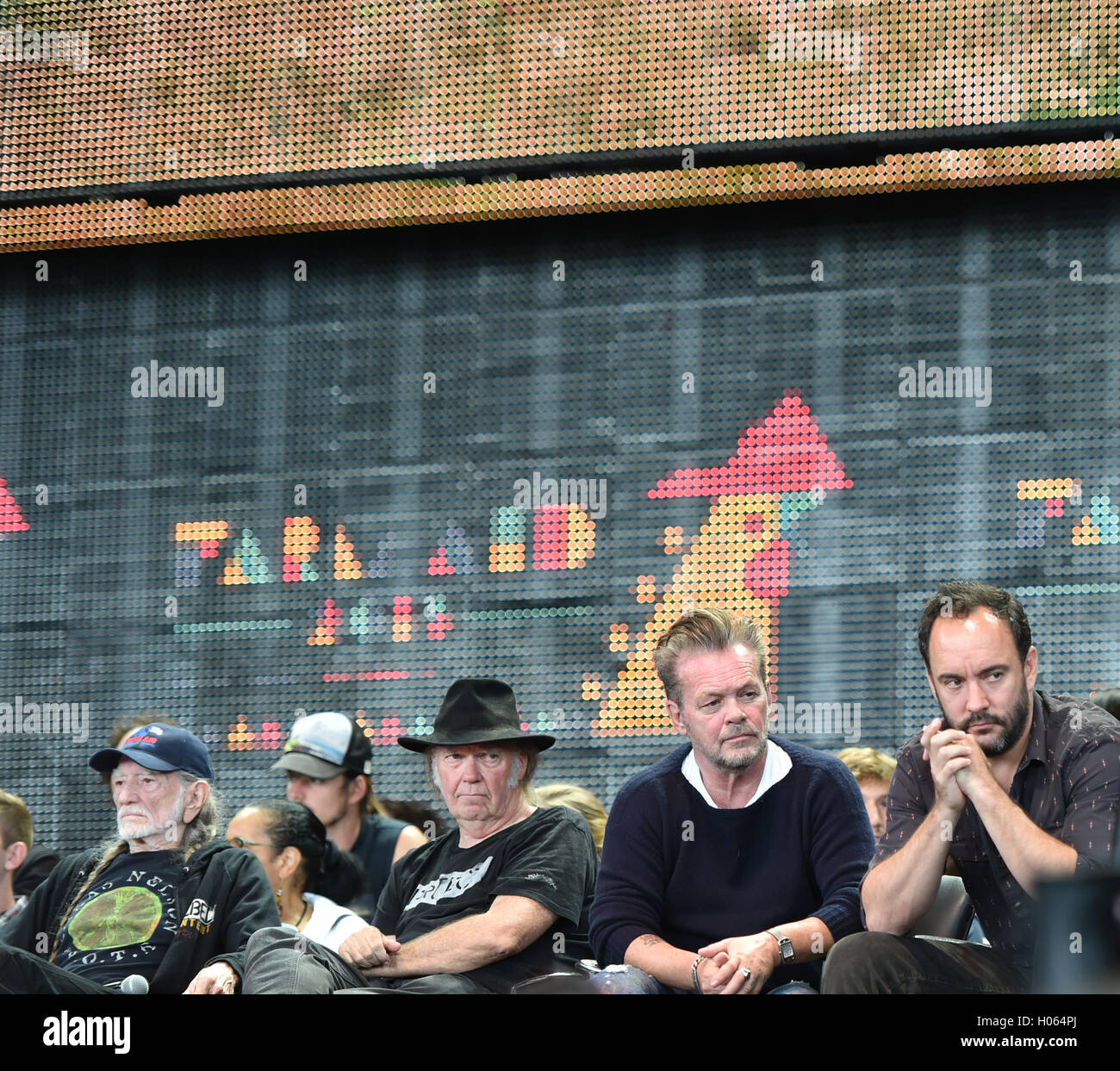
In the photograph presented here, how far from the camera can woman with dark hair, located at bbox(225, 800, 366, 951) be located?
13.3 ft

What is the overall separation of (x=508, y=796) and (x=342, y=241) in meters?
2.69

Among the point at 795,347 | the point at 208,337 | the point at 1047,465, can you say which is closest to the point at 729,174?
the point at 795,347

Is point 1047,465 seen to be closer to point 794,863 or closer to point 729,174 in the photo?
point 729,174

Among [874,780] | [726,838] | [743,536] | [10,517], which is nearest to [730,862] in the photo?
[726,838]

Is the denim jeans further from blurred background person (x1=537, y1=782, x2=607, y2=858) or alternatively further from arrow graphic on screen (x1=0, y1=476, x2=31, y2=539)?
arrow graphic on screen (x1=0, y1=476, x2=31, y2=539)

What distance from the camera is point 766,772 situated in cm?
329

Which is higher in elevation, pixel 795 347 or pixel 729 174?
pixel 729 174

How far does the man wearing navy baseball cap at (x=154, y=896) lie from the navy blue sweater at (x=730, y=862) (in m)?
0.87

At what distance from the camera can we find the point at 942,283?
5.09 m

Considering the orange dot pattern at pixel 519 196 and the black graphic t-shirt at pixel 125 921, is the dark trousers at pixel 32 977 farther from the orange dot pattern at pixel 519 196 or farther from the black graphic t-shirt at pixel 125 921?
the orange dot pattern at pixel 519 196

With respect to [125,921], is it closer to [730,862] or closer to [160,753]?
[160,753]

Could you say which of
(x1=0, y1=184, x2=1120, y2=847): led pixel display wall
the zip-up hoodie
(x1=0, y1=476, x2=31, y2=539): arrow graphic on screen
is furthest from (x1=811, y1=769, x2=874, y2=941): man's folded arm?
(x1=0, y1=476, x2=31, y2=539): arrow graphic on screen

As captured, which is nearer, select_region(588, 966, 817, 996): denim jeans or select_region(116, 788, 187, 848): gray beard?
select_region(588, 966, 817, 996): denim jeans

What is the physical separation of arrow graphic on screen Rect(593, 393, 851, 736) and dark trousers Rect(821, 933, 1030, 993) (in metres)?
2.23
